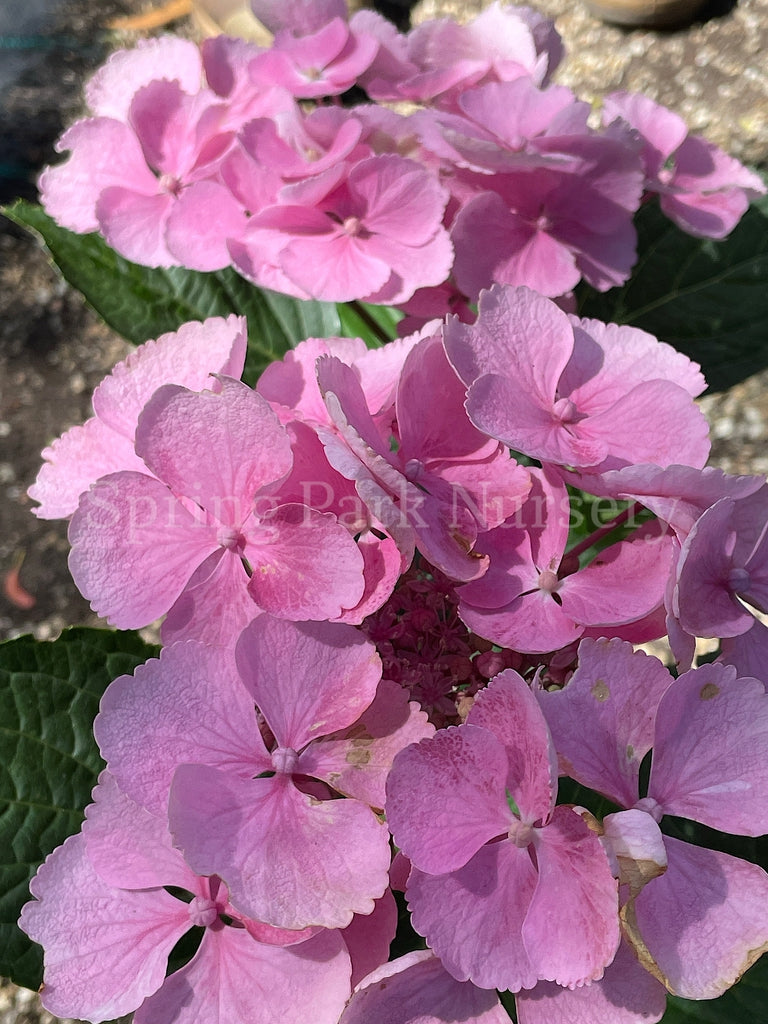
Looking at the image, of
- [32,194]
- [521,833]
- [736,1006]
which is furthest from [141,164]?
[32,194]

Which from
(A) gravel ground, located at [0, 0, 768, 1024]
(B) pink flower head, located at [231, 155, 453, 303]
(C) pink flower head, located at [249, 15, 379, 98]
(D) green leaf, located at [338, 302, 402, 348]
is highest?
(C) pink flower head, located at [249, 15, 379, 98]

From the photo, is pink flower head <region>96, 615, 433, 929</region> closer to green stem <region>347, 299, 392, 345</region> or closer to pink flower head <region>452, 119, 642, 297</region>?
pink flower head <region>452, 119, 642, 297</region>

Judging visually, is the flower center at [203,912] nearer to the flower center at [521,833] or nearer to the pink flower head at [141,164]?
the flower center at [521,833]

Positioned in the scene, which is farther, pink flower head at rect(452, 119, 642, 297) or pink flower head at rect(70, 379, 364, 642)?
pink flower head at rect(452, 119, 642, 297)

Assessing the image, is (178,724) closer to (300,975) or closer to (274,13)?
(300,975)

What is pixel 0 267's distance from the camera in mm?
2457

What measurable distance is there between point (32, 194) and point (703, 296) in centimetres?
209

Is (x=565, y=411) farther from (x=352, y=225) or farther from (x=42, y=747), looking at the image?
(x=42, y=747)

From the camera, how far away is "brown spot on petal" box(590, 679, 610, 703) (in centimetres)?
50

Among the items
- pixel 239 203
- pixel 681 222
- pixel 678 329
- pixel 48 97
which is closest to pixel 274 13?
pixel 239 203

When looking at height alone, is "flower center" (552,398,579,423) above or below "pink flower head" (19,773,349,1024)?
above

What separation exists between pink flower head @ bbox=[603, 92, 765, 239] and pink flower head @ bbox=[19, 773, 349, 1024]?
675 millimetres

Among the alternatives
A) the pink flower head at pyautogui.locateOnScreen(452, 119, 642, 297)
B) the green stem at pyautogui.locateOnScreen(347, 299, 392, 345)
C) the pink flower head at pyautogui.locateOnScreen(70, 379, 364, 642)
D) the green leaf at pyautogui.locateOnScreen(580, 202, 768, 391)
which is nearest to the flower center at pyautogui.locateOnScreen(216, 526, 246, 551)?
the pink flower head at pyautogui.locateOnScreen(70, 379, 364, 642)

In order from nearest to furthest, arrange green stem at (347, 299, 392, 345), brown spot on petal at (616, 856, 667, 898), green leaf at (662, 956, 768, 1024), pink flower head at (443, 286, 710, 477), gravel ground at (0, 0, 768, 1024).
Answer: brown spot on petal at (616, 856, 667, 898)
pink flower head at (443, 286, 710, 477)
green leaf at (662, 956, 768, 1024)
green stem at (347, 299, 392, 345)
gravel ground at (0, 0, 768, 1024)
